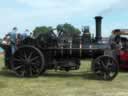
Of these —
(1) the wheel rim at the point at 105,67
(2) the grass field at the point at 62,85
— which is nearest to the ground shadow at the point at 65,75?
(2) the grass field at the point at 62,85

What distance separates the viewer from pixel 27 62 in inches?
498

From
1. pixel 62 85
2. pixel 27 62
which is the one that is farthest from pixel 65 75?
pixel 62 85

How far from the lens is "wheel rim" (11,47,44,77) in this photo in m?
12.6

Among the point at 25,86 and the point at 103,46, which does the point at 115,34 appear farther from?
the point at 25,86

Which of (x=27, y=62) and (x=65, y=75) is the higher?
(x=27, y=62)

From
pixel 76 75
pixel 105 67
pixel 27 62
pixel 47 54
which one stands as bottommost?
pixel 76 75

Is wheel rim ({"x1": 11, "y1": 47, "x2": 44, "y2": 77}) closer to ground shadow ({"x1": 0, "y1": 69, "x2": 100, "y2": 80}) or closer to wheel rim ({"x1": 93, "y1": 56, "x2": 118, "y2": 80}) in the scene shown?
ground shadow ({"x1": 0, "y1": 69, "x2": 100, "y2": 80})

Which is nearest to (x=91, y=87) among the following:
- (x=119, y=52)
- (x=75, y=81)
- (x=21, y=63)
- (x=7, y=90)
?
(x=75, y=81)

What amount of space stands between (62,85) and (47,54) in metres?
2.20

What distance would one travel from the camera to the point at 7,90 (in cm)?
984

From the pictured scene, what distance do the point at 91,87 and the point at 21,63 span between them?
3147 millimetres

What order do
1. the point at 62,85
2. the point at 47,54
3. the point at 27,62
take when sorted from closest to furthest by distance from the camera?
the point at 62,85
the point at 27,62
the point at 47,54

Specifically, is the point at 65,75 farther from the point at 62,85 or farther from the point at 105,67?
the point at 62,85

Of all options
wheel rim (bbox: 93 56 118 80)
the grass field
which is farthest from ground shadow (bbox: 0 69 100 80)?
wheel rim (bbox: 93 56 118 80)
